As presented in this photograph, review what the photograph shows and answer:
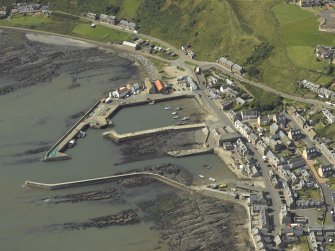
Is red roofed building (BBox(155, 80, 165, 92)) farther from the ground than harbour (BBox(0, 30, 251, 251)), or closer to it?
farther from the ground

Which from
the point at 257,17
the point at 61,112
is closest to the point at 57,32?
the point at 61,112

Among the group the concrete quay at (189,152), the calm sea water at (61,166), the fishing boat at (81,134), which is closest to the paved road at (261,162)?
the calm sea water at (61,166)

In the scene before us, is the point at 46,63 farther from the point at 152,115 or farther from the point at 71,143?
the point at 71,143

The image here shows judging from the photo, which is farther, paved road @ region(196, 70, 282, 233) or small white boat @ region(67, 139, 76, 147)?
small white boat @ region(67, 139, 76, 147)

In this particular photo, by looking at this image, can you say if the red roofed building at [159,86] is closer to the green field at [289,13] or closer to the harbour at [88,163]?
the harbour at [88,163]

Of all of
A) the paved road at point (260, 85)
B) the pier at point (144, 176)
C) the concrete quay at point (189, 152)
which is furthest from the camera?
the paved road at point (260, 85)

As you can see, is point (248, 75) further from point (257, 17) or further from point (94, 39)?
point (94, 39)

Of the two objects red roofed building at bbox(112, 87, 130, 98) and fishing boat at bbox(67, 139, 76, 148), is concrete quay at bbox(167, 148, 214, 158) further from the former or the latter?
red roofed building at bbox(112, 87, 130, 98)

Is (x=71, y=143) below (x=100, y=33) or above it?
below

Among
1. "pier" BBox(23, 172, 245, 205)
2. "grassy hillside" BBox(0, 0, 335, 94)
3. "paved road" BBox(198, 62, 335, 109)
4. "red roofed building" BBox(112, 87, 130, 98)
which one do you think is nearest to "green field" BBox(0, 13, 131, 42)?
"grassy hillside" BBox(0, 0, 335, 94)

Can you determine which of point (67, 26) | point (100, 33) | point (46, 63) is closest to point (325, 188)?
point (46, 63)

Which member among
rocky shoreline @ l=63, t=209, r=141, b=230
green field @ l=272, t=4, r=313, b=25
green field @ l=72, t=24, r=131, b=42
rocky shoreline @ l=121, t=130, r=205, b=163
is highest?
green field @ l=272, t=4, r=313, b=25

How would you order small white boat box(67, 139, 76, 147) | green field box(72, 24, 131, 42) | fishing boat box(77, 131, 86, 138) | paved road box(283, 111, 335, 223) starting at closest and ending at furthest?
paved road box(283, 111, 335, 223) < small white boat box(67, 139, 76, 147) < fishing boat box(77, 131, 86, 138) < green field box(72, 24, 131, 42)
